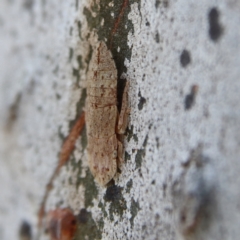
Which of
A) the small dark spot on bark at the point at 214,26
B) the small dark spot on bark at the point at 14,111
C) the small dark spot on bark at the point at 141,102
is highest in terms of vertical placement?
the small dark spot on bark at the point at 214,26

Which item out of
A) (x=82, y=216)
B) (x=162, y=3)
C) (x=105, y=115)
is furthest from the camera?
(x=82, y=216)

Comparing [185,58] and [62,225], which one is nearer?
[185,58]

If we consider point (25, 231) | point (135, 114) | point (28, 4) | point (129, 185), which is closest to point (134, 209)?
point (129, 185)

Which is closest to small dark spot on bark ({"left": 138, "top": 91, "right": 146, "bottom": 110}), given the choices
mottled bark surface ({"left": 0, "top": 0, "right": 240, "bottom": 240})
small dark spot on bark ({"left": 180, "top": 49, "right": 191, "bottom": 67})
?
mottled bark surface ({"left": 0, "top": 0, "right": 240, "bottom": 240})

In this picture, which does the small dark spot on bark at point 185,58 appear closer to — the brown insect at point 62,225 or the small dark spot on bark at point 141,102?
the small dark spot on bark at point 141,102

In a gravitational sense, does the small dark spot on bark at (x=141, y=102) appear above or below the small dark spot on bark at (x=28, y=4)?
below

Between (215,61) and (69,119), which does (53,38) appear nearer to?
(69,119)

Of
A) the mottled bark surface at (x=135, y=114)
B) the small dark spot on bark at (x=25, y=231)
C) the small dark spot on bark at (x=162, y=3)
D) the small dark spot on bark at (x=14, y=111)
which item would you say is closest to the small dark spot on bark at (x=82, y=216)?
the mottled bark surface at (x=135, y=114)

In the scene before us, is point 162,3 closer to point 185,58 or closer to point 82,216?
point 185,58
